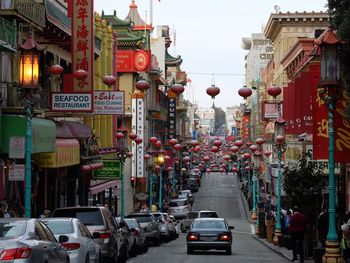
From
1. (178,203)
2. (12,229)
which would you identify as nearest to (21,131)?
(12,229)

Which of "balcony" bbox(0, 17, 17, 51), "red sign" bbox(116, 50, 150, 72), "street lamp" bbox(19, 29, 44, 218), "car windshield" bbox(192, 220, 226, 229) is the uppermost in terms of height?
"red sign" bbox(116, 50, 150, 72)

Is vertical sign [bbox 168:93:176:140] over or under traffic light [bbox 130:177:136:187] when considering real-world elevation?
over

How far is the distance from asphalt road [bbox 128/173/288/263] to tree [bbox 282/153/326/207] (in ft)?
6.72

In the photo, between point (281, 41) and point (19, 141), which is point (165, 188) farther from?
point (19, 141)

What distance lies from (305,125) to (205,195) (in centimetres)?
7502

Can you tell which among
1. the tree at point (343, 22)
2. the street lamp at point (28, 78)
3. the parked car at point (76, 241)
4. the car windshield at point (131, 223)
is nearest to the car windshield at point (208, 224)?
the car windshield at point (131, 223)

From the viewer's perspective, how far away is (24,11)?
99.9 feet

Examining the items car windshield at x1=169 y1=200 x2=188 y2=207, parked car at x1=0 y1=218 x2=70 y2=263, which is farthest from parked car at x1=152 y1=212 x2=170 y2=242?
car windshield at x1=169 y1=200 x2=188 y2=207

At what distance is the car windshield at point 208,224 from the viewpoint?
3434cm

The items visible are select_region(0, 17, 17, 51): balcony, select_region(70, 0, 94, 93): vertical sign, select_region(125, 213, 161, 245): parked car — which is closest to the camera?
select_region(0, 17, 17, 51): balcony

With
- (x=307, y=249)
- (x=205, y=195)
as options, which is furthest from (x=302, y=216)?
(x=205, y=195)

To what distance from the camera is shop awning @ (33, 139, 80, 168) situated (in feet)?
117

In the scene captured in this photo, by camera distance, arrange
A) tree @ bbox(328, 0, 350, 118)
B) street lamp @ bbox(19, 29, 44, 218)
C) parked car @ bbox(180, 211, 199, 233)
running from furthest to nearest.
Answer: parked car @ bbox(180, 211, 199, 233) → street lamp @ bbox(19, 29, 44, 218) → tree @ bbox(328, 0, 350, 118)

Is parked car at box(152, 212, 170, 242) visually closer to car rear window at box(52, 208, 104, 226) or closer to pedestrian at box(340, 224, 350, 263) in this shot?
car rear window at box(52, 208, 104, 226)
